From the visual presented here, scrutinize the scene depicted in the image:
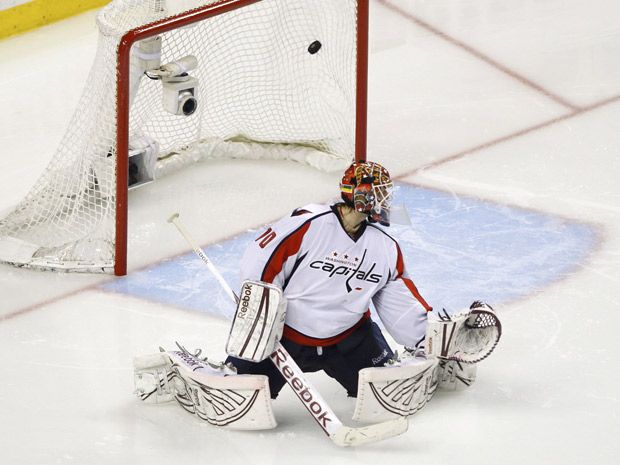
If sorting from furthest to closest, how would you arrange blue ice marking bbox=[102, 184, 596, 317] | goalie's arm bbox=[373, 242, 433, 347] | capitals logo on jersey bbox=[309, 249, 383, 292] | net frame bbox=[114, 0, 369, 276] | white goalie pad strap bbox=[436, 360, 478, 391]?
blue ice marking bbox=[102, 184, 596, 317]
net frame bbox=[114, 0, 369, 276]
white goalie pad strap bbox=[436, 360, 478, 391]
goalie's arm bbox=[373, 242, 433, 347]
capitals logo on jersey bbox=[309, 249, 383, 292]

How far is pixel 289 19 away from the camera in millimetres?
6078

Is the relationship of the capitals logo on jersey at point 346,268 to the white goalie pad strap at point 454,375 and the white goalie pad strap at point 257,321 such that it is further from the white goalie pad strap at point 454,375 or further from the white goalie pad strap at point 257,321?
the white goalie pad strap at point 454,375

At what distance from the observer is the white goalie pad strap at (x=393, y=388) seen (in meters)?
4.51

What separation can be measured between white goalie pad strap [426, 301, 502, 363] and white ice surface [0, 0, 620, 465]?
7.4 inches

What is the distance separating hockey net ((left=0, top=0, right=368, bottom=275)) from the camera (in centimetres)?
541

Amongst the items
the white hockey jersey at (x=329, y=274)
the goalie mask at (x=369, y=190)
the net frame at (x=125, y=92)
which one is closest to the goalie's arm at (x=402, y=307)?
the white hockey jersey at (x=329, y=274)

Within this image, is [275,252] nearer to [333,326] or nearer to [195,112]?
[333,326]

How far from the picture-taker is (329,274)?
449 cm

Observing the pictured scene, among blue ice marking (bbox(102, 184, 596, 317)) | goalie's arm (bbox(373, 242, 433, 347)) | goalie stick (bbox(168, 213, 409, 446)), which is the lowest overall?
blue ice marking (bbox(102, 184, 596, 317))

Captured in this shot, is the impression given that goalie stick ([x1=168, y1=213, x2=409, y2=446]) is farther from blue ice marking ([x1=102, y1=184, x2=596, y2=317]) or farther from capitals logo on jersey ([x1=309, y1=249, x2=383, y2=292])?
blue ice marking ([x1=102, y1=184, x2=596, y2=317])

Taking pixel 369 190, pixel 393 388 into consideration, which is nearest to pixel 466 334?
pixel 393 388

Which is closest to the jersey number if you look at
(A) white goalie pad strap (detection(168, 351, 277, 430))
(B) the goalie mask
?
(B) the goalie mask

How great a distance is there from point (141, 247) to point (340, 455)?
143 cm

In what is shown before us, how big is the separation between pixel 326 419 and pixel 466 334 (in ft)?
1.48
